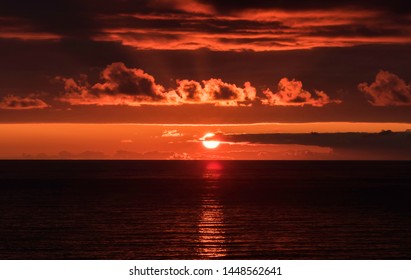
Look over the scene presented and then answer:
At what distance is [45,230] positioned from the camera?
86.4 m

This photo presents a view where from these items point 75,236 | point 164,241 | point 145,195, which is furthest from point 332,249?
point 145,195

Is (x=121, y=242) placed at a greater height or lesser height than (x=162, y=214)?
lesser

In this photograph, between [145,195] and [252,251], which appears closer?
[252,251]

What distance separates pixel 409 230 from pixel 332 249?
21.2m

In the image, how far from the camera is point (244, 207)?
402 feet

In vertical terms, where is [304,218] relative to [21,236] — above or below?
above

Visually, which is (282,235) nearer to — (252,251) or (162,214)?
(252,251)

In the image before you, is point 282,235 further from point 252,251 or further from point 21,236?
point 21,236

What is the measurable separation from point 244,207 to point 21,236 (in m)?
50.9

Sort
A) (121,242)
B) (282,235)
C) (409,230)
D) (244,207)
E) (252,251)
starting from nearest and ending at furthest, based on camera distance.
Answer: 1. (252,251)
2. (121,242)
3. (282,235)
4. (409,230)
5. (244,207)
